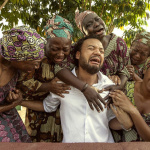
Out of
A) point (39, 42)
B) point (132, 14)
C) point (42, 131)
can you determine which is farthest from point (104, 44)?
point (132, 14)

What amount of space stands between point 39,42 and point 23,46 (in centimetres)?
16

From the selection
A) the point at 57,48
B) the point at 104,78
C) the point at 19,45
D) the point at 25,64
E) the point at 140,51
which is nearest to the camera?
the point at 19,45

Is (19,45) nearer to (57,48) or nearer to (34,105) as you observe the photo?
(57,48)

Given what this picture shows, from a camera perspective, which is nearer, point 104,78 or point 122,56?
point 104,78

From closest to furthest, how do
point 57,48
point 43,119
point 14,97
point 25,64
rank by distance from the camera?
point 25,64, point 14,97, point 57,48, point 43,119

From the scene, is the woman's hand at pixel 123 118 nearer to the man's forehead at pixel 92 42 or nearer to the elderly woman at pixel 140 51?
the man's forehead at pixel 92 42

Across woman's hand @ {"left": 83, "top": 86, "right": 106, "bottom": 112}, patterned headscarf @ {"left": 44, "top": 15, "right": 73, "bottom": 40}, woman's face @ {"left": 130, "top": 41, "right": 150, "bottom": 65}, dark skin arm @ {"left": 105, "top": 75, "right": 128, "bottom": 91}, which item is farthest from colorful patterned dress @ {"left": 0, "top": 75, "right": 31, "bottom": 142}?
woman's face @ {"left": 130, "top": 41, "right": 150, "bottom": 65}

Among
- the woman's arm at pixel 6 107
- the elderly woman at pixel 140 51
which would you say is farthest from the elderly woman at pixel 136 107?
the woman's arm at pixel 6 107

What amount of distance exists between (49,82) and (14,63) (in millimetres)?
543

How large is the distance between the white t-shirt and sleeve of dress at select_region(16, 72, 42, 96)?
0.22 m

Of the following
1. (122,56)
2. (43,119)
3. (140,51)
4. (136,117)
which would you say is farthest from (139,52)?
(43,119)

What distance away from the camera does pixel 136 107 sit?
86.5 inches

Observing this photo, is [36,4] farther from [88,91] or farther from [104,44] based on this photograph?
[88,91]

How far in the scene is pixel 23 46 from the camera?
170 centimetres
